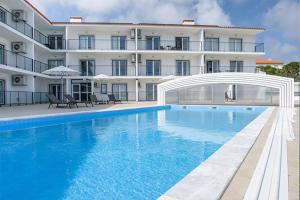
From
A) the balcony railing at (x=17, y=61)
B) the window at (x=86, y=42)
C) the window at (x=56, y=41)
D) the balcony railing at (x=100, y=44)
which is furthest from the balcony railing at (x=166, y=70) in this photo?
the balcony railing at (x=17, y=61)

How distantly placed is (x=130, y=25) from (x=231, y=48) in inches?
422

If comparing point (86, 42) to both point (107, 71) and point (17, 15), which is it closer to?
point (107, 71)

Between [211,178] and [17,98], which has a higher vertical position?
[17,98]

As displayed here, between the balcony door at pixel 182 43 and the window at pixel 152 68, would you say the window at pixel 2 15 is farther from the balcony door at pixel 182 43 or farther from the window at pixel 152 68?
the balcony door at pixel 182 43

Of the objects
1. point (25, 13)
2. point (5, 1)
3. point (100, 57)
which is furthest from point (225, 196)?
point (100, 57)

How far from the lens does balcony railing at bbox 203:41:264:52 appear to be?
24572 mm

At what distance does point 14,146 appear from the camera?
19.8 feet

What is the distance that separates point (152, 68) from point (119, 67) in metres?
3.27

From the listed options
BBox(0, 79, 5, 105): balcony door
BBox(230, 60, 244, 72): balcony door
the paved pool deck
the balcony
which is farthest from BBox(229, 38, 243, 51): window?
the paved pool deck

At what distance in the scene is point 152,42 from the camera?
78.5ft

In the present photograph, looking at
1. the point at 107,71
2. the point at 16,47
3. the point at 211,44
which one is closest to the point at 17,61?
the point at 16,47

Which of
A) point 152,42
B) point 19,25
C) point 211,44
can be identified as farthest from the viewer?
point 211,44

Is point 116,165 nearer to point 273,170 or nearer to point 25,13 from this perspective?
point 273,170

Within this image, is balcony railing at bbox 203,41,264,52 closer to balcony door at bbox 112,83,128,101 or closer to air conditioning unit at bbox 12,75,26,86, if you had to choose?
balcony door at bbox 112,83,128,101
